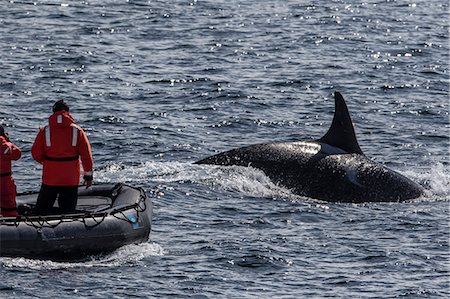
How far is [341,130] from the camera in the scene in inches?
1233

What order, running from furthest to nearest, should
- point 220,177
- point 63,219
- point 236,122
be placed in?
point 236,122, point 220,177, point 63,219

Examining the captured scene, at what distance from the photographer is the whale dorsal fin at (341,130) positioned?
3108cm

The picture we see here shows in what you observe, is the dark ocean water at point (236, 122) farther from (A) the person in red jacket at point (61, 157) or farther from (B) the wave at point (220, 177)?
(A) the person in red jacket at point (61, 157)

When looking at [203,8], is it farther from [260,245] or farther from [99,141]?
[260,245]

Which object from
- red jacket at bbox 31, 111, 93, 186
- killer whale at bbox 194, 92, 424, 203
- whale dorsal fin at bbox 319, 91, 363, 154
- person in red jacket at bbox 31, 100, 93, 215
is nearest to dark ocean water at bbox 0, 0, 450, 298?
killer whale at bbox 194, 92, 424, 203

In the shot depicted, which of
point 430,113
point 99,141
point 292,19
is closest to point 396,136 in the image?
point 430,113

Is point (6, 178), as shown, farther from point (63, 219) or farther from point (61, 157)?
point (63, 219)

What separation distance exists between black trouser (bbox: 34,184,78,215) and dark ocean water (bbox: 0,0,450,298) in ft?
4.44

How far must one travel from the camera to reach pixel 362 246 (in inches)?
1019

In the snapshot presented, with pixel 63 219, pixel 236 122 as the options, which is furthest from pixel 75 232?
pixel 236 122

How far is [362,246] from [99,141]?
11318 mm

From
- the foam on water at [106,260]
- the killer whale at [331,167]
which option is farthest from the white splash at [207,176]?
the foam on water at [106,260]

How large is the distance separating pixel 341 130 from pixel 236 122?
8019 mm

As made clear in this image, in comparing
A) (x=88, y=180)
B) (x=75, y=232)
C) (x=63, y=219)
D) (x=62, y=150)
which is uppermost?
(x=62, y=150)
